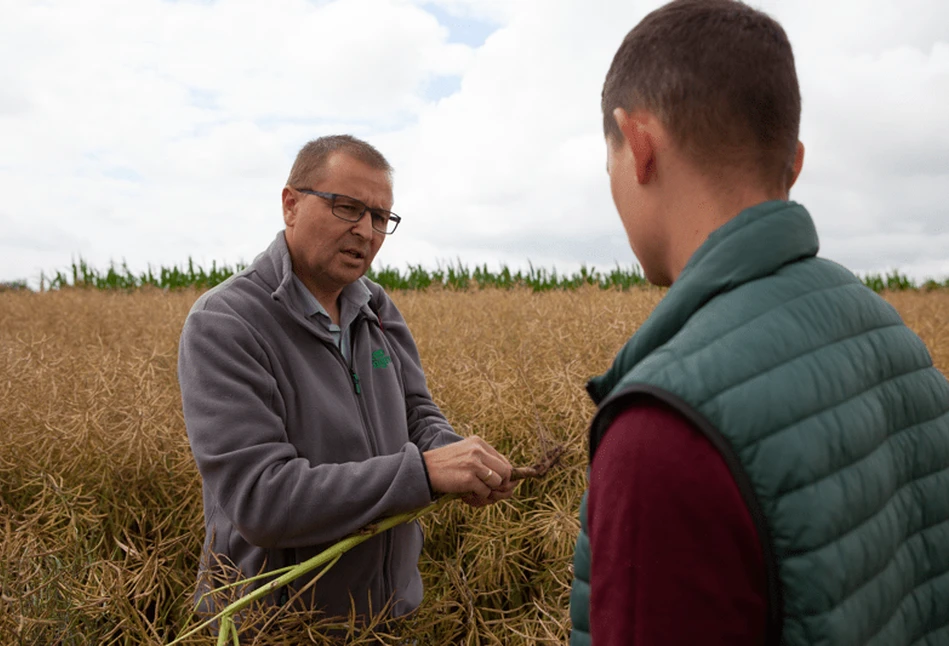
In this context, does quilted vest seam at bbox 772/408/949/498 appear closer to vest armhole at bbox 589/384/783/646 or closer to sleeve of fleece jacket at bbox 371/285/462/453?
vest armhole at bbox 589/384/783/646

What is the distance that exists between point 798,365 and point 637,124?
413 mm

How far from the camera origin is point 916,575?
1.15 metres

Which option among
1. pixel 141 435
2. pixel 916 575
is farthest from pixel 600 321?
pixel 916 575

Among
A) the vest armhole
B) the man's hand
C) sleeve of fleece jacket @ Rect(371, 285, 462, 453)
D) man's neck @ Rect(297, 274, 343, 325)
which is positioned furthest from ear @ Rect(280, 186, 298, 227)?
the vest armhole

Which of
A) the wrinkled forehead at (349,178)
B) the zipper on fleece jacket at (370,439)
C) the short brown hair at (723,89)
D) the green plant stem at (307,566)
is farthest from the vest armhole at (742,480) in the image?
the wrinkled forehead at (349,178)

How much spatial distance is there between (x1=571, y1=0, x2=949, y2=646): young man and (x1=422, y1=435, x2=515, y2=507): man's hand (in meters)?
0.90

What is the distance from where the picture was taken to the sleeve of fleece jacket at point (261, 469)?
6.40ft

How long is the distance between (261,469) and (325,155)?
965 millimetres

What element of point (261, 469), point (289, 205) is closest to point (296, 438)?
point (261, 469)

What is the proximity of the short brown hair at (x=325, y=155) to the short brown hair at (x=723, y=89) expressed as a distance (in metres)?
1.34

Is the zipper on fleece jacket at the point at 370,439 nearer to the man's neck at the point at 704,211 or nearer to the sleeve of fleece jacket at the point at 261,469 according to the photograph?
the sleeve of fleece jacket at the point at 261,469

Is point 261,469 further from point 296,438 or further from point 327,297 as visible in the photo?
point 327,297

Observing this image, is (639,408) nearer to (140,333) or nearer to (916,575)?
(916,575)

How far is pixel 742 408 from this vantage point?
3.04ft
